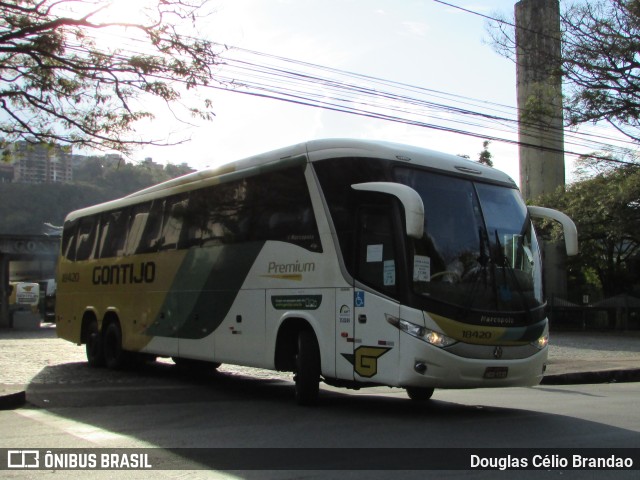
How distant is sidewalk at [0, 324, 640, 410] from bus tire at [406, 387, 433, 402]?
17.3 feet

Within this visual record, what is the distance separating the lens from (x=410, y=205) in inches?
323

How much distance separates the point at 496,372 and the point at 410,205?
2389mm

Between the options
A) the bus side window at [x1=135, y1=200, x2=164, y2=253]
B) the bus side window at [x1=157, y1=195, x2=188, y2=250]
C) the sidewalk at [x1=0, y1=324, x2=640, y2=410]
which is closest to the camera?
the bus side window at [x1=157, y1=195, x2=188, y2=250]

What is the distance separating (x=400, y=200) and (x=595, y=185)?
106 ft

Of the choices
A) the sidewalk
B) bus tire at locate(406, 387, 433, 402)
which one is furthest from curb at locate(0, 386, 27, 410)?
bus tire at locate(406, 387, 433, 402)

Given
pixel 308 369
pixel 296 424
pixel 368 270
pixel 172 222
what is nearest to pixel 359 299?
pixel 368 270

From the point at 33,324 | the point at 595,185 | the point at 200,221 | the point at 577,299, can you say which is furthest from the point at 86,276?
the point at 577,299

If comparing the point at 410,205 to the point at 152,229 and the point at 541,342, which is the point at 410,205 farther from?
the point at 152,229

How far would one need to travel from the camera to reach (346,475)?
590 centimetres

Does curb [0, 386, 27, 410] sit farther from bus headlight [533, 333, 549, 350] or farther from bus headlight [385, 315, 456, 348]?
bus headlight [533, 333, 549, 350]

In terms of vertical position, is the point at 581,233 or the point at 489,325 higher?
the point at 581,233

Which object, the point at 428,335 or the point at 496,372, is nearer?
the point at 428,335

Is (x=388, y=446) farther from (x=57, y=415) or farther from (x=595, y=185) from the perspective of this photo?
(x=595, y=185)

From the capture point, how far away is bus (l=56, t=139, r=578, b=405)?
8.72 meters
